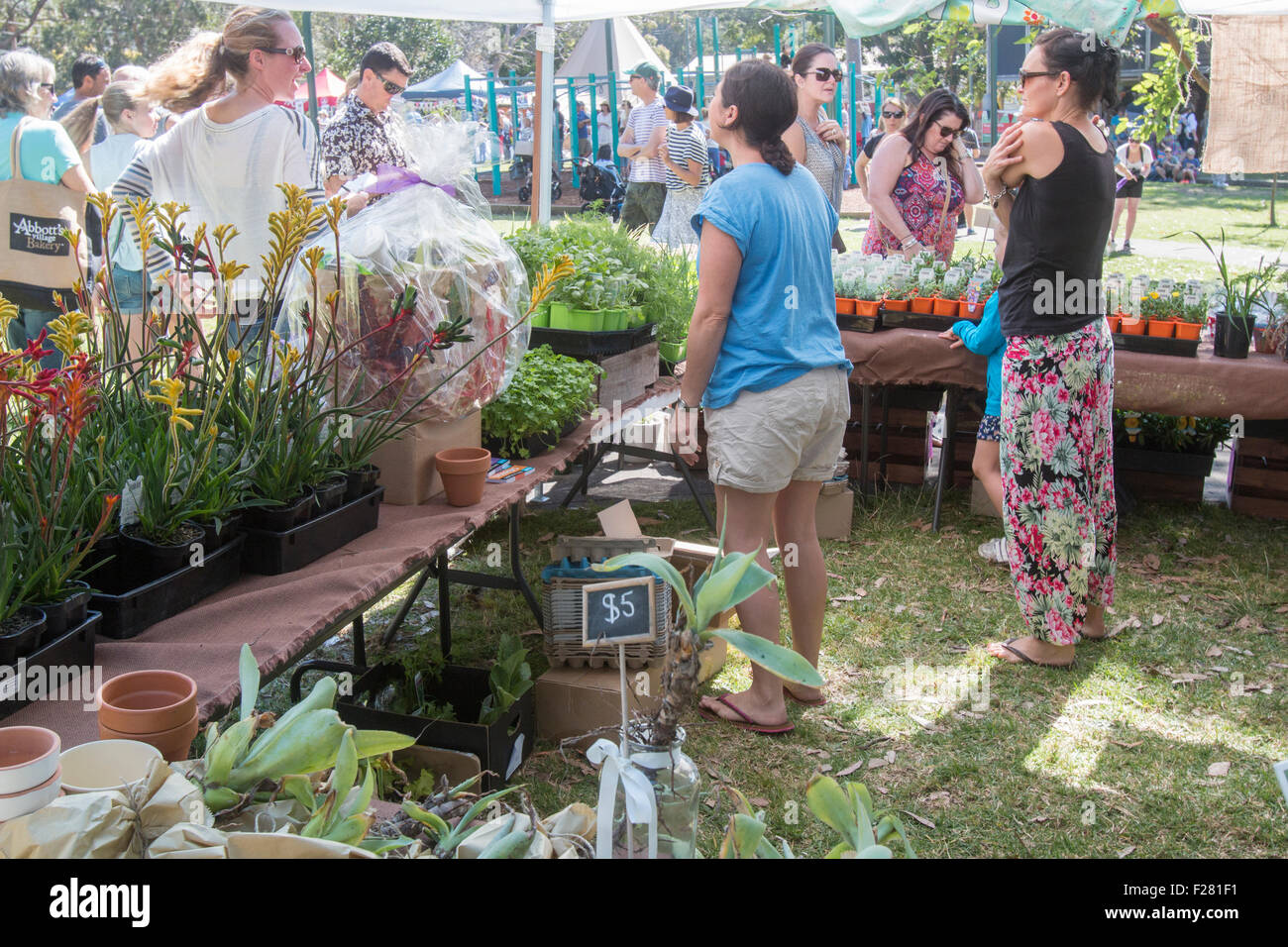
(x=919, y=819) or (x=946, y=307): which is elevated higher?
(x=946, y=307)

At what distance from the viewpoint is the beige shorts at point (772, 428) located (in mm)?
3057

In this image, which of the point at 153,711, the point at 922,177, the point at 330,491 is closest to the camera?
the point at 153,711

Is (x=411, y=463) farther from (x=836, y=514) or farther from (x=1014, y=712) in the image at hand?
(x=836, y=514)

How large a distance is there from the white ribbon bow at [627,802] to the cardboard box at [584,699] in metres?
2.10

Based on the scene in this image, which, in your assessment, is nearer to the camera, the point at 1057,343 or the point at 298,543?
the point at 298,543

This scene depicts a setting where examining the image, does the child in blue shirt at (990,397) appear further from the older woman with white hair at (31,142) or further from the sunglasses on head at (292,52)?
the older woman with white hair at (31,142)

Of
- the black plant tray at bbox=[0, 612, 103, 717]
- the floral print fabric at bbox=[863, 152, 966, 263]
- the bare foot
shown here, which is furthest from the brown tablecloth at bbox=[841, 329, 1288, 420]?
the black plant tray at bbox=[0, 612, 103, 717]

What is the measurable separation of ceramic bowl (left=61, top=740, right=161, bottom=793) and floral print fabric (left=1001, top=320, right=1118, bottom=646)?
2937 mm

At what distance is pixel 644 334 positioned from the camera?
4.58 meters

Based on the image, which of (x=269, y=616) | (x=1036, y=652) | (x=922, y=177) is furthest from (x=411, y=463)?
(x=922, y=177)

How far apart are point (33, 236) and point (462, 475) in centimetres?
315

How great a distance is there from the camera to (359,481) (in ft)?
9.22
